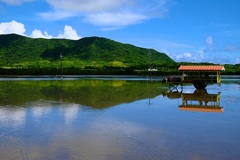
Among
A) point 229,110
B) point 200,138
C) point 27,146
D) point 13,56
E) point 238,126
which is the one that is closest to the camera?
point 27,146

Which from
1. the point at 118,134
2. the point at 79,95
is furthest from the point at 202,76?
the point at 118,134

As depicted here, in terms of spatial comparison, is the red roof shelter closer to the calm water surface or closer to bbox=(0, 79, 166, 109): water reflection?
bbox=(0, 79, 166, 109): water reflection

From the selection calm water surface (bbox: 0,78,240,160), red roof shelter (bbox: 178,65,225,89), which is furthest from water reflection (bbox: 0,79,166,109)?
red roof shelter (bbox: 178,65,225,89)

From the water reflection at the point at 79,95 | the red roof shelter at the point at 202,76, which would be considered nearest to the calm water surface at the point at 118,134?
the water reflection at the point at 79,95

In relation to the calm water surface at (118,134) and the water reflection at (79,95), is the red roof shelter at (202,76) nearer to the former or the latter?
the water reflection at (79,95)

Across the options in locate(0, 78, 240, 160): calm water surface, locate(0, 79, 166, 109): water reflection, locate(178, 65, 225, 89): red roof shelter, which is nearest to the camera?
locate(0, 78, 240, 160): calm water surface

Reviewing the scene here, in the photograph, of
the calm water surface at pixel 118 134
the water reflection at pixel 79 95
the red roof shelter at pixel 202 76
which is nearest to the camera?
the calm water surface at pixel 118 134

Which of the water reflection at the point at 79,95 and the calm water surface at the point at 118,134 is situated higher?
the water reflection at the point at 79,95

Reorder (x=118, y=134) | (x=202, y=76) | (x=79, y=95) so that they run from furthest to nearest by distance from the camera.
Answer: (x=202, y=76), (x=79, y=95), (x=118, y=134)

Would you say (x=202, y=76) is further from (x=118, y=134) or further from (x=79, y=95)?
(x=118, y=134)

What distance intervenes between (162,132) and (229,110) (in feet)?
32.6

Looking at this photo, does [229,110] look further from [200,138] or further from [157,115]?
[200,138]

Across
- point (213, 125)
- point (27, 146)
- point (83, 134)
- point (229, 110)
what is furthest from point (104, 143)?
point (229, 110)

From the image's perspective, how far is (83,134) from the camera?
1392 cm
